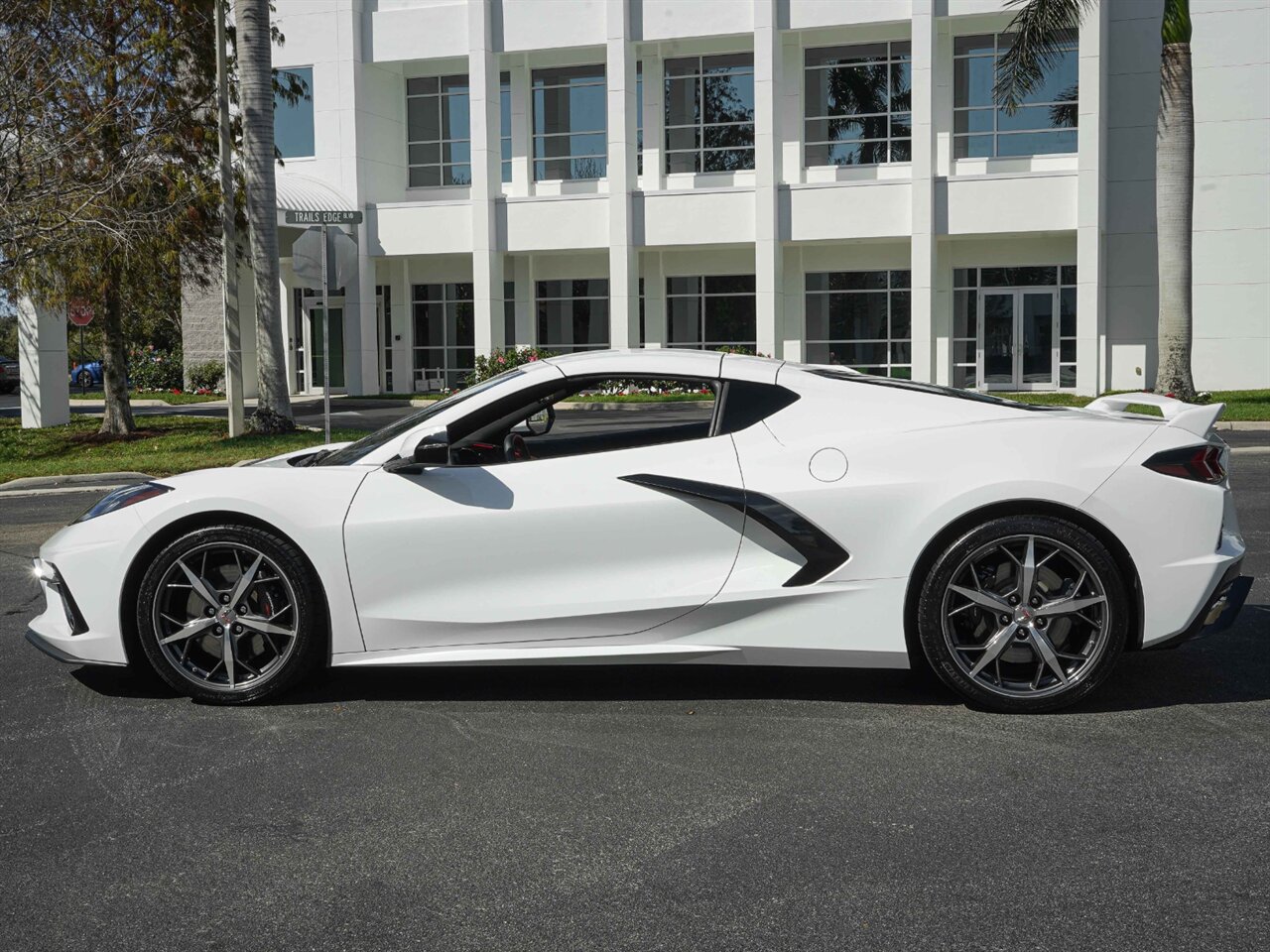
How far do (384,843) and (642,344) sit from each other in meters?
32.7

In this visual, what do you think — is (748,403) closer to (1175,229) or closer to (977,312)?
(1175,229)

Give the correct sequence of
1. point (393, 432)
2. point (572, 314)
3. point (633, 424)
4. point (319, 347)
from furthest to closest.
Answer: point (319, 347)
point (572, 314)
point (393, 432)
point (633, 424)

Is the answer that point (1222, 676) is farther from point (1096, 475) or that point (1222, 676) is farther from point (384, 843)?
point (384, 843)

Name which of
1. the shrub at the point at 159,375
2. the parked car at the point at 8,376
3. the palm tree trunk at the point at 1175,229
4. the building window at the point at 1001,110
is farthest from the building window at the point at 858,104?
the parked car at the point at 8,376

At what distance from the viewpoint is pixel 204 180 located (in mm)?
21234

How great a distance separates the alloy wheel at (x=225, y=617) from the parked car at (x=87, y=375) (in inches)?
1930

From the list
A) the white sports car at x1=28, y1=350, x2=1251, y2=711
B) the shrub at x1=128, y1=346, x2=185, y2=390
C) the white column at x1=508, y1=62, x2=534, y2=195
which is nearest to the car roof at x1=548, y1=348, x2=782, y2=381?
the white sports car at x1=28, y1=350, x2=1251, y2=711

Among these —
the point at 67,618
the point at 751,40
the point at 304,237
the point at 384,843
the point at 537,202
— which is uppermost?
the point at 751,40

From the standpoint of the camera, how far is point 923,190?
103ft

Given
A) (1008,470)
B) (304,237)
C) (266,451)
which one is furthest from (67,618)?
(304,237)

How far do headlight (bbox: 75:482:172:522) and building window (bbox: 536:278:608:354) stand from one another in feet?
101

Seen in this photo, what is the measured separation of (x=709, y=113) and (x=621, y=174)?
3.32 meters

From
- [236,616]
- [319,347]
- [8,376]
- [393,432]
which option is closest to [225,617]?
[236,616]

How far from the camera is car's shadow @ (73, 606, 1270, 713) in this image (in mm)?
5562
